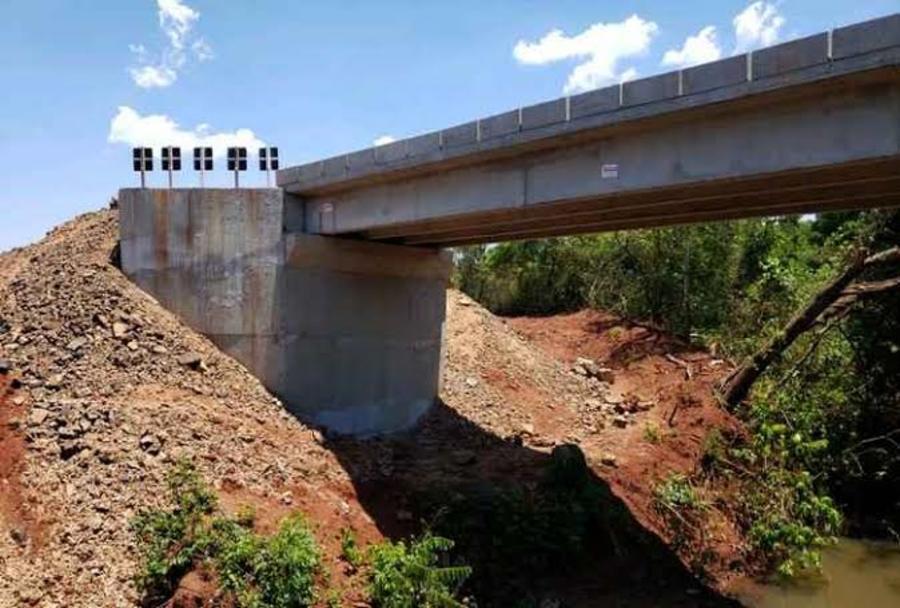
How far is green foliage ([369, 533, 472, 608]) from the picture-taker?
919 cm

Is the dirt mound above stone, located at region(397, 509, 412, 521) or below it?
above

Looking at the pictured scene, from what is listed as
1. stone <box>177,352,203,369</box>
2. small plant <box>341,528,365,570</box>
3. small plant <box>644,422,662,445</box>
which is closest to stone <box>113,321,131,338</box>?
stone <box>177,352,203,369</box>

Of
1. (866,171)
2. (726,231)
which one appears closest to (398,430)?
(866,171)

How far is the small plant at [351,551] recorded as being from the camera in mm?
10047

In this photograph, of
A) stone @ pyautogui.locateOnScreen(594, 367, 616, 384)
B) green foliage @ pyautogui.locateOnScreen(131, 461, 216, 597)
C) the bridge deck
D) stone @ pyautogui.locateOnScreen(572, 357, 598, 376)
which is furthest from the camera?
stone @ pyautogui.locateOnScreen(572, 357, 598, 376)

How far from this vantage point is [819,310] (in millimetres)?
16125

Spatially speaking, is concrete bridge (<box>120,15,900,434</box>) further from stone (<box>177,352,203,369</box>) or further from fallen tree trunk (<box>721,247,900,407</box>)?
fallen tree trunk (<box>721,247,900,407</box>)

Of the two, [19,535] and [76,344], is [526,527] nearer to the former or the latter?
[19,535]

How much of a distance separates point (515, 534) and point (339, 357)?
194 inches

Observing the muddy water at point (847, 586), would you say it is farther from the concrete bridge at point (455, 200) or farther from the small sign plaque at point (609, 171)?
the small sign plaque at point (609, 171)

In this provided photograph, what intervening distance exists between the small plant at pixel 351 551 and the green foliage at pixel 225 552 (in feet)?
1.77

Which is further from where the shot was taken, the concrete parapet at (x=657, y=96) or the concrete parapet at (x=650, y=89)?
the concrete parapet at (x=650, y=89)

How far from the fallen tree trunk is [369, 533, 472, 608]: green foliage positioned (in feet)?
31.2

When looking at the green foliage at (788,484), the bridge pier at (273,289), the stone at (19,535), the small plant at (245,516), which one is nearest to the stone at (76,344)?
the bridge pier at (273,289)
